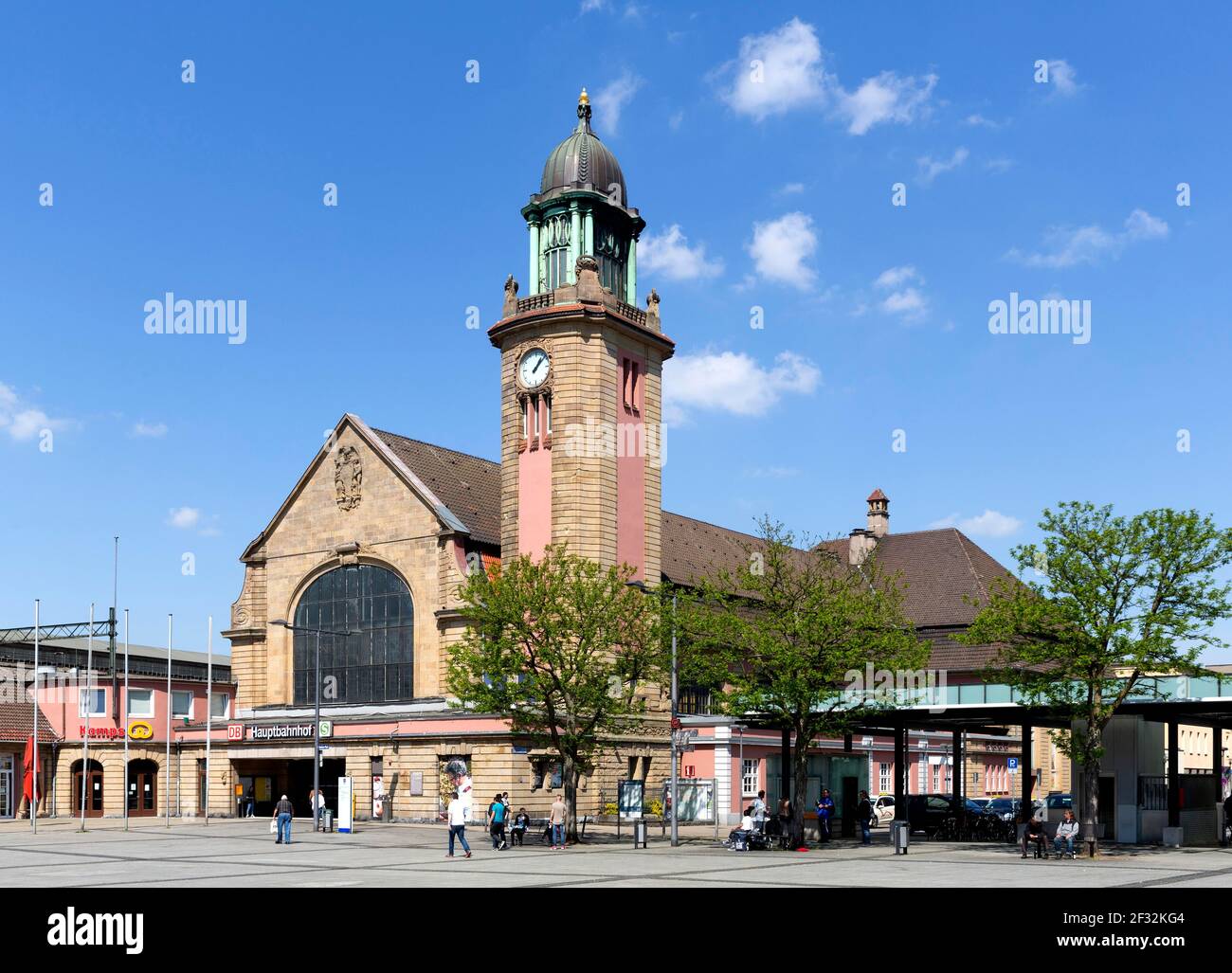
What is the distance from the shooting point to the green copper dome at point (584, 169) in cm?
6700

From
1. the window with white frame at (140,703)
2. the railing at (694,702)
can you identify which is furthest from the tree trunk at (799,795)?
the window with white frame at (140,703)

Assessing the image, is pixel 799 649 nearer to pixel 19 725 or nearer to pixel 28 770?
pixel 28 770

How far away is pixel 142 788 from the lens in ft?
243

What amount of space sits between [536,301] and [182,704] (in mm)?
33405

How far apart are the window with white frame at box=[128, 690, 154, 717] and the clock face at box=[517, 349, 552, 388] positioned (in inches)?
1144

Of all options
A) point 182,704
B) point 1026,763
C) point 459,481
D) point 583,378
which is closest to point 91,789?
point 182,704

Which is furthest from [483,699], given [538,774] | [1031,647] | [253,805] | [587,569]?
[253,805]

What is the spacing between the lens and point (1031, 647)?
40031 mm

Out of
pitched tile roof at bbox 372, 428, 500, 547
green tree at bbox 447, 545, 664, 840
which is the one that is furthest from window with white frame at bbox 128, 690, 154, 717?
green tree at bbox 447, 545, 664, 840

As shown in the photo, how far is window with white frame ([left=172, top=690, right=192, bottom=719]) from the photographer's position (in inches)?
3140

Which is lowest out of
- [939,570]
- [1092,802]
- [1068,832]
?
[1068,832]

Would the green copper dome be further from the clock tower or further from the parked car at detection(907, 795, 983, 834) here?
the parked car at detection(907, 795, 983, 834)

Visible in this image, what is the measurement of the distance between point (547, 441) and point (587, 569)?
16840 millimetres
